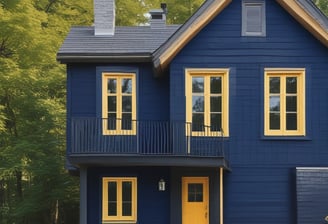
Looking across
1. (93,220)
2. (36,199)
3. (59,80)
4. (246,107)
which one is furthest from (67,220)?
(246,107)

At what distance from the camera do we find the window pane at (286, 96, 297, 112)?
1695cm

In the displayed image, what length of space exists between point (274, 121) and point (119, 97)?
4845 mm

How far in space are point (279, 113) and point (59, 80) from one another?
36.2 ft

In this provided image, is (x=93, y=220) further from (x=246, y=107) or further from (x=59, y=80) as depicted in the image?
(x=59, y=80)

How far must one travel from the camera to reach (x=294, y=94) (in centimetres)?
1697

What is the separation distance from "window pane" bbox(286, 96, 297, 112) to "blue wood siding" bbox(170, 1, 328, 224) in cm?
37

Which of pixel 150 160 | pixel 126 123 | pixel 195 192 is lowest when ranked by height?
pixel 195 192

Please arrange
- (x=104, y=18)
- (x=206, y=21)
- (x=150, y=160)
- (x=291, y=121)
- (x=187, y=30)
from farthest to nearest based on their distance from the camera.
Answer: (x=104, y=18)
(x=291, y=121)
(x=206, y=21)
(x=187, y=30)
(x=150, y=160)

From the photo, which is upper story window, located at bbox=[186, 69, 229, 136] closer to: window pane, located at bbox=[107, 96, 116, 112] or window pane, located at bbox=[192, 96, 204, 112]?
window pane, located at bbox=[192, 96, 204, 112]

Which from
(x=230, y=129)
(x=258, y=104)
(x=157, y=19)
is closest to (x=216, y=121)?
(x=230, y=129)

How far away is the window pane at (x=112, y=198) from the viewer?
17.3 metres

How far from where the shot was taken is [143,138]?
17.2 m

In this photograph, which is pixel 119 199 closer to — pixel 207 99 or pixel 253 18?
pixel 207 99

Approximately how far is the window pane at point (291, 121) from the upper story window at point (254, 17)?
2573 mm
